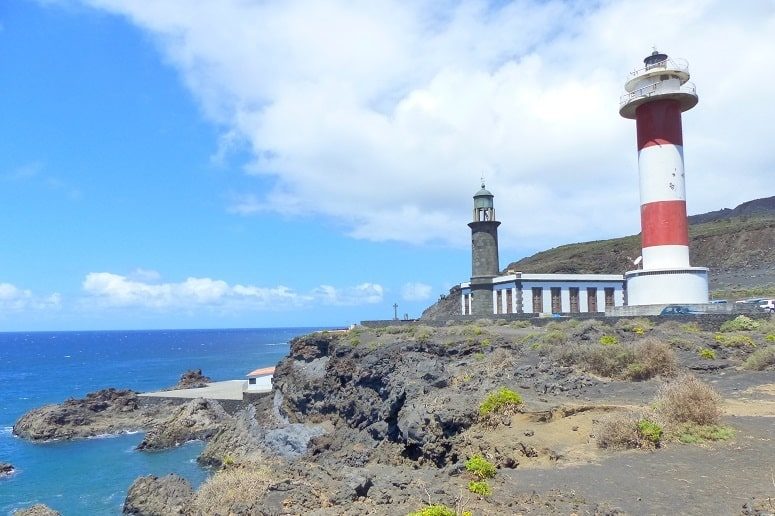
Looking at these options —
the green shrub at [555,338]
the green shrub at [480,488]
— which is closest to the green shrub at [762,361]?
the green shrub at [555,338]

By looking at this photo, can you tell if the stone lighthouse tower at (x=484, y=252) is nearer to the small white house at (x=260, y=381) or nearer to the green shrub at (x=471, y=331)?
the green shrub at (x=471, y=331)

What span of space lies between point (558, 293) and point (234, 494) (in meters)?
29.5

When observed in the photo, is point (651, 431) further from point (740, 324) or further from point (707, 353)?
point (740, 324)

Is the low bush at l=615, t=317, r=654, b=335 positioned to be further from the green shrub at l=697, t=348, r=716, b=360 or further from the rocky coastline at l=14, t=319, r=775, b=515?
the green shrub at l=697, t=348, r=716, b=360

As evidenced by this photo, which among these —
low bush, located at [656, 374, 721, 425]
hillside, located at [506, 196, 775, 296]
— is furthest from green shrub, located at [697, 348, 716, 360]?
hillside, located at [506, 196, 775, 296]

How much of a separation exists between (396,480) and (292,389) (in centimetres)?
2003

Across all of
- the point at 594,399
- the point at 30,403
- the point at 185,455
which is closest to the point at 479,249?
the point at 185,455

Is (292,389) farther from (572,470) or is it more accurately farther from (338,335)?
(572,470)

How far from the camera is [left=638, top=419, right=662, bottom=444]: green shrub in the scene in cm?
1000

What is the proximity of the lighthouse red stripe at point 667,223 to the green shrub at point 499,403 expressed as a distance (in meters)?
15.3

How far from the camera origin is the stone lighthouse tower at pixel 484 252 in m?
38.9

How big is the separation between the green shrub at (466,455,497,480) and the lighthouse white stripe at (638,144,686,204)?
743 inches

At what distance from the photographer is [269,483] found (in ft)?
33.7

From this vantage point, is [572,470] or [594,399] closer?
[572,470]
